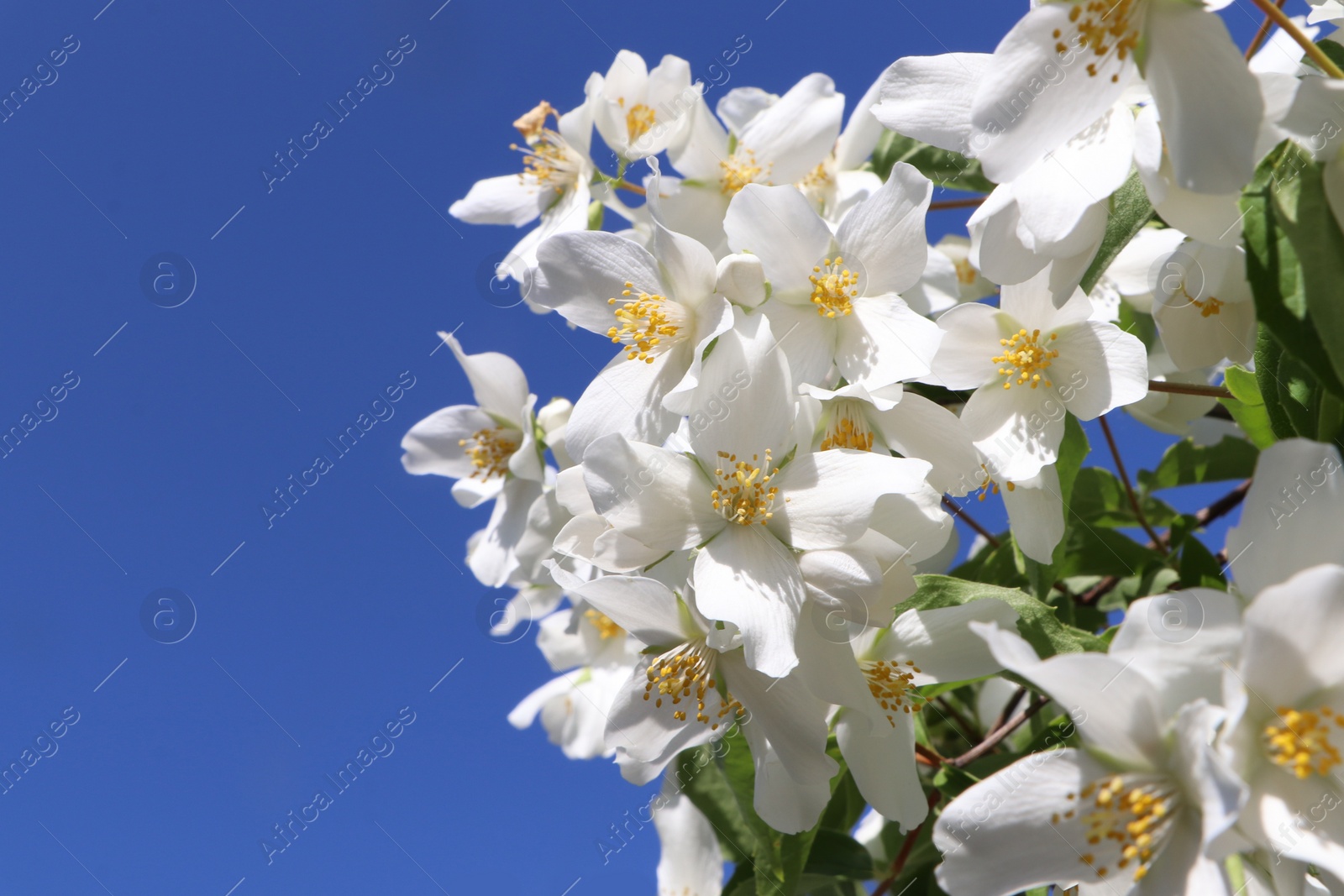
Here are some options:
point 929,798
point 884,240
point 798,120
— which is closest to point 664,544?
point 884,240

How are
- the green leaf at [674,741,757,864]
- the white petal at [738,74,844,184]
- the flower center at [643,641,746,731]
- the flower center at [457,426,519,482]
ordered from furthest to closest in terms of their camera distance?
1. the flower center at [457,426,519,482]
2. the white petal at [738,74,844,184]
3. the green leaf at [674,741,757,864]
4. the flower center at [643,641,746,731]

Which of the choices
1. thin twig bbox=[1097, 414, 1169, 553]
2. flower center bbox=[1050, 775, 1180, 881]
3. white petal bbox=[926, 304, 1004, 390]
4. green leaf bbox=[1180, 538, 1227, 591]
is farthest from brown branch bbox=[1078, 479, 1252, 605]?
flower center bbox=[1050, 775, 1180, 881]

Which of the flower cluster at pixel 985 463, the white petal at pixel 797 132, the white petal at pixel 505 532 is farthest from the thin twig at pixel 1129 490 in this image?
the white petal at pixel 505 532

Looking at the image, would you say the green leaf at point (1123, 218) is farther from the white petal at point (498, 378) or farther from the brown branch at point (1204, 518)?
the white petal at point (498, 378)

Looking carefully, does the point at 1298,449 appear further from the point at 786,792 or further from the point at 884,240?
the point at 786,792

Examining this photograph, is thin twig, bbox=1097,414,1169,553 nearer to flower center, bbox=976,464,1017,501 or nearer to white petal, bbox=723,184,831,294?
flower center, bbox=976,464,1017,501

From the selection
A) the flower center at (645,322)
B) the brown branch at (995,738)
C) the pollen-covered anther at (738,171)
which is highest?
the pollen-covered anther at (738,171)

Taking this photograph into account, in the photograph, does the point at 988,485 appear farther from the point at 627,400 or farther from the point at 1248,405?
the point at 627,400
